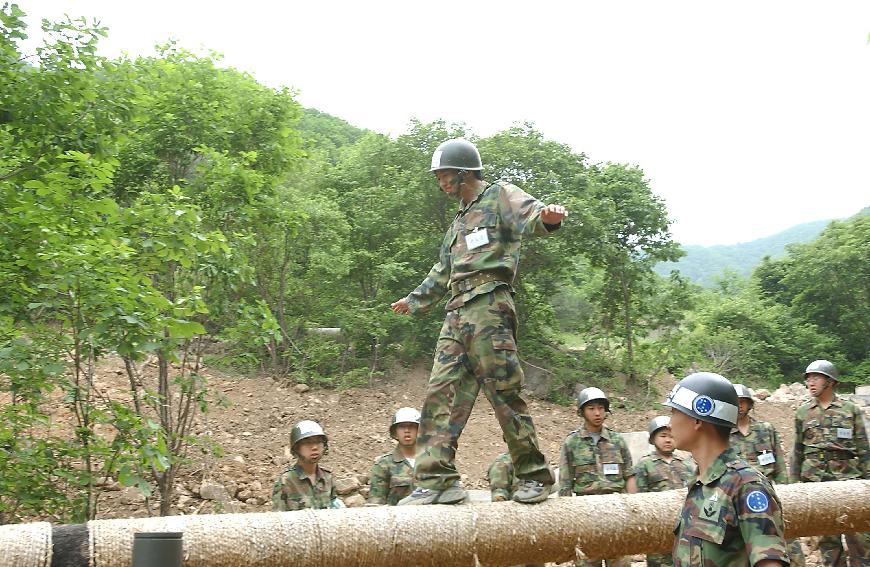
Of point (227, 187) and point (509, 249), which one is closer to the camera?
point (509, 249)

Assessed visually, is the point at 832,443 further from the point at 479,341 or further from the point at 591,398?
the point at 479,341

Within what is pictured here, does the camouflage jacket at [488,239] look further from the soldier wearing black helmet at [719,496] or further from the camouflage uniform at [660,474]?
the camouflage uniform at [660,474]

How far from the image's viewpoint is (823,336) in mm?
27203

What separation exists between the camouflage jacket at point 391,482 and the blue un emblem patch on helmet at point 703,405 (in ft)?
14.4

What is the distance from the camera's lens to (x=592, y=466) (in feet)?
25.4

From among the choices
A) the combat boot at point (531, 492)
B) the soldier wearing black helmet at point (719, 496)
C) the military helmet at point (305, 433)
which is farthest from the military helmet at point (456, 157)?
the military helmet at point (305, 433)

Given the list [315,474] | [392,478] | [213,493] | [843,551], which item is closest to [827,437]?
[843,551]

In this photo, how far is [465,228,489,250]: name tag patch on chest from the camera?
5387 millimetres

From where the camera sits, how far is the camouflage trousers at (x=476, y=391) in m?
5.12

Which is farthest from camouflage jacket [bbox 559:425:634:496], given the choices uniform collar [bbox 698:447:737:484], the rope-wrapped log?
uniform collar [bbox 698:447:737:484]

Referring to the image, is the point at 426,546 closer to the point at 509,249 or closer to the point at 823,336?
the point at 509,249

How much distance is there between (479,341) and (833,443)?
16.2 ft

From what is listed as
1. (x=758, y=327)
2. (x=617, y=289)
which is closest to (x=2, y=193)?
(x=617, y=289)

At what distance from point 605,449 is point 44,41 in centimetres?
635
